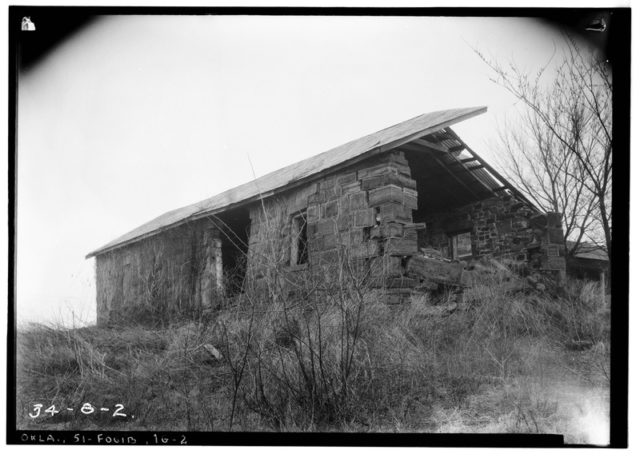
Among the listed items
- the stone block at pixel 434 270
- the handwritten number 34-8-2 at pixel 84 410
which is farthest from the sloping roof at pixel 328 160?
the handwritten number 34-8-2 at pixel 84 410

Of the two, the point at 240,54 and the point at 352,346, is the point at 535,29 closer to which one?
the point at 240,54

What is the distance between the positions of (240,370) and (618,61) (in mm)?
3732

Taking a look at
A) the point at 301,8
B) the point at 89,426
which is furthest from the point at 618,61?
the point at 89,426

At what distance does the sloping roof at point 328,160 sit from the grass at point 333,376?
59.3 inches

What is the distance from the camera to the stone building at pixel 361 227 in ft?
21.5

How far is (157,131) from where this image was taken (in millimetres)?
5039

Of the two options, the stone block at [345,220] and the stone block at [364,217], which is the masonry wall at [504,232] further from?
the stone block at [345,220]

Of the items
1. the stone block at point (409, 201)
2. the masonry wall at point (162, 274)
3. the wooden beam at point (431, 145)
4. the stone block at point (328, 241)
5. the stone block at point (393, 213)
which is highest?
the wooden beam at point (431, 145)

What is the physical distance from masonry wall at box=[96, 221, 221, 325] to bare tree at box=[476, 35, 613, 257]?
413 cm

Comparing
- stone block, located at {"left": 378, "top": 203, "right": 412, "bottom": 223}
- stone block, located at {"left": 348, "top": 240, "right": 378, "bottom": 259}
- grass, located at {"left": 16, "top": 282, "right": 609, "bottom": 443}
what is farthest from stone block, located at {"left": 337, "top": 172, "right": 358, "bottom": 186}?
grass, located at {"left": 16, "top": 282, "right": 609, "bottom": 443}

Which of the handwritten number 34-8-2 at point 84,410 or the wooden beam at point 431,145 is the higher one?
the wooden beam at point 431,145

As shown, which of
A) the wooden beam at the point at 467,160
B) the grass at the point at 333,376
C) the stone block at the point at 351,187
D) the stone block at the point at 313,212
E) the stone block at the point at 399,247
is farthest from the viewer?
the wooden beam at the point at 467,160

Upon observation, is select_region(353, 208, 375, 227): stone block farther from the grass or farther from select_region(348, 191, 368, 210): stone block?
the grass

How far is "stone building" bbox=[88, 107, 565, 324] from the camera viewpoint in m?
6.56
